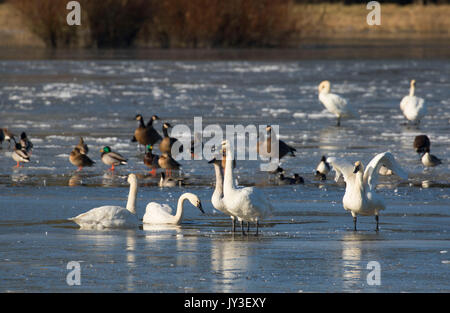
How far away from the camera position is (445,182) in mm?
12609

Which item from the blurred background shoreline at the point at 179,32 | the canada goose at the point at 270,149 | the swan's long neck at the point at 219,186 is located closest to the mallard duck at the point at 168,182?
the canada goose at the point at 270,149

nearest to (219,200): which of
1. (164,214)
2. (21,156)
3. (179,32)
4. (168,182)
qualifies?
(164,214)

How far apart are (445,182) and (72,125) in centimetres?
861

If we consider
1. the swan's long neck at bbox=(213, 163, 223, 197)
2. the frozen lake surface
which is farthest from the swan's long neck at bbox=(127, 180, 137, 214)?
the swan's long neck at bbox=(213, 163, 223, 197)

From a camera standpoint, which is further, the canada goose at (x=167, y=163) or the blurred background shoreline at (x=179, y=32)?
the blurred background shoreline at (x=179, y=32)

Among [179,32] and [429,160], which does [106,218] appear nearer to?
[429,160]

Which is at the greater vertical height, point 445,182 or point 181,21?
point 181,21

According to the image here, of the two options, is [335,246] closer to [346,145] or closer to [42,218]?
[42,218]

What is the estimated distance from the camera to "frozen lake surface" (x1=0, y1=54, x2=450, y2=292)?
746 centimetres

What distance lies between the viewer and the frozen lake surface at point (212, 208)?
7.46 m

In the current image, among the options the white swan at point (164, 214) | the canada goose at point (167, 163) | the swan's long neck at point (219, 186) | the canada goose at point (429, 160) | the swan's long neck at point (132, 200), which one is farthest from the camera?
the canada goose at point (429, 160)

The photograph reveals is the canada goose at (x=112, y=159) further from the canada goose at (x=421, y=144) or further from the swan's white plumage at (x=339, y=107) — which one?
the swan's white plumage at (x=339, y=107)

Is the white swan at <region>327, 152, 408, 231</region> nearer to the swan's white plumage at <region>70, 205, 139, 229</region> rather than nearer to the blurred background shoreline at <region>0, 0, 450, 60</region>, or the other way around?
the swan's white plumage at <region>70, 205, 139, 229</region>

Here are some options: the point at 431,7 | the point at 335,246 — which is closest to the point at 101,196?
the point at 335,246
